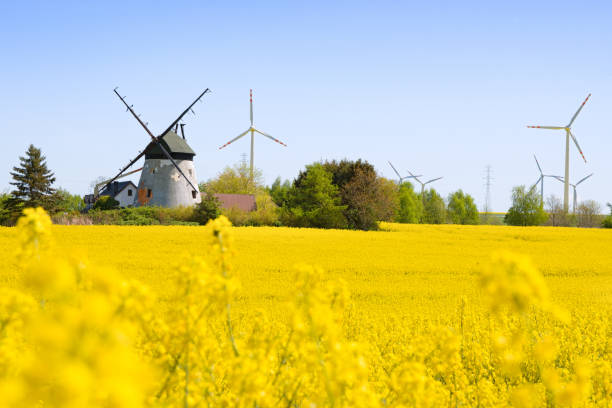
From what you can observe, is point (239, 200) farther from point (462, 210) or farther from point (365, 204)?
point (462, 210)

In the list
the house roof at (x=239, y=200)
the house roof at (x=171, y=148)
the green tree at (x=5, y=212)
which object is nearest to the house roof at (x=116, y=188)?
the house roof at (x=171, y=148)

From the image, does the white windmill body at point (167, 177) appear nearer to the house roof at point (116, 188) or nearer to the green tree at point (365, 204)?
the house roof at point (116, 188)

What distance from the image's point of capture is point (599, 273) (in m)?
18.1

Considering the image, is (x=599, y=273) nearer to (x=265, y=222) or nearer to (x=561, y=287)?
(x=561, y=287)

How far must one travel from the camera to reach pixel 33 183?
4434 centimetres

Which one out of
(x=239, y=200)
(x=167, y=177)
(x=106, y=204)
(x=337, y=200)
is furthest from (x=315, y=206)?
(x=106, y=204)

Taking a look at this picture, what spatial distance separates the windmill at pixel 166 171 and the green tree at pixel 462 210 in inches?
1889

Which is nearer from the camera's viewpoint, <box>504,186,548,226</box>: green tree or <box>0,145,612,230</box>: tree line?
<box>0,145,612,230</box>: tree line

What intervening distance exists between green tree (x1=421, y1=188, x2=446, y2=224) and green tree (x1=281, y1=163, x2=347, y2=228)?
1662 inches

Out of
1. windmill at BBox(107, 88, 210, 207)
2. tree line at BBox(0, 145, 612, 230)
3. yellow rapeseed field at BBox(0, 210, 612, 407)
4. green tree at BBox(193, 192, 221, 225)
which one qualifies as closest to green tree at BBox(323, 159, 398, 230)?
tree line at BBox(0, 145, 612, 230)

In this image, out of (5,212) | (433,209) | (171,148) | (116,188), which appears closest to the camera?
(5,212)

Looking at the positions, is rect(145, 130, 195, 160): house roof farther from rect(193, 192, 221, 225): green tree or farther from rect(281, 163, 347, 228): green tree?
rect(281, 163, 347, 228): green tree

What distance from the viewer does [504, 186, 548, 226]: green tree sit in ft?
216

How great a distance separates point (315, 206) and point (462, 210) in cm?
5236
